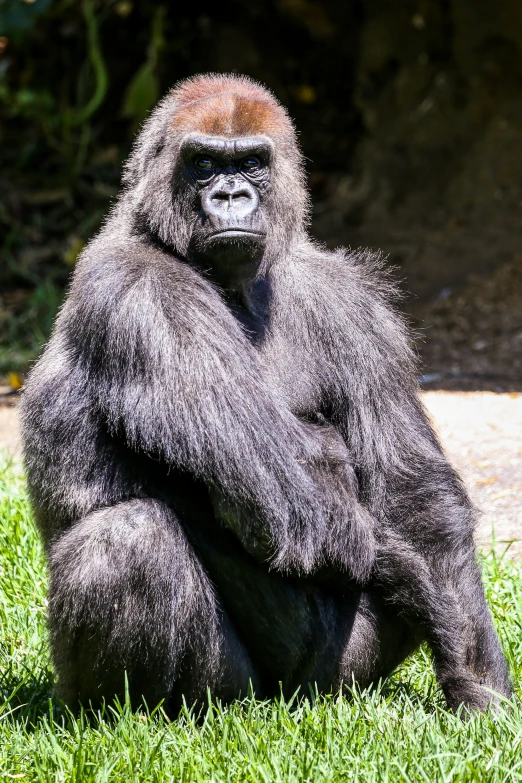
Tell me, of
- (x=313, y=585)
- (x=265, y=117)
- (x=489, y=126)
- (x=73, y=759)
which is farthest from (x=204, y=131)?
(x=489, y=126)

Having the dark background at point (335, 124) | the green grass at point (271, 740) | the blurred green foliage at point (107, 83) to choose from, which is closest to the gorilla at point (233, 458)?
the green grass at point (271, 740)

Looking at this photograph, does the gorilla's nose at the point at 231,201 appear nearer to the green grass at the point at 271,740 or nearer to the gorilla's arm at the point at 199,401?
the gorilla's arm at the point at 199,401

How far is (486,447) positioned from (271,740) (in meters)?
3.37

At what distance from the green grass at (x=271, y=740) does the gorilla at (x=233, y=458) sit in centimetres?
15

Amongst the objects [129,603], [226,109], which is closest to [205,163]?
[226,109]

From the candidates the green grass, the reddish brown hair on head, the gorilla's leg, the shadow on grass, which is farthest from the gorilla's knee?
the reddish brown hair on head

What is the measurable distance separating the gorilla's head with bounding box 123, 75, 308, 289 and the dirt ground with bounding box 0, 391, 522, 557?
1789 mm

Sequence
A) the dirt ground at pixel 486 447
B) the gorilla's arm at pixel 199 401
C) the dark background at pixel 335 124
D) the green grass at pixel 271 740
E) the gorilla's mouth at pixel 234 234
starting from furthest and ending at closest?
1. the dark background at pixel 335 124
2. the dirt ground at pixel 486 447
3. the gorilla's mouth at pixel 234 234
4. the gorilla's arm at pixel 199 401
5. the green grass at pixel 271 740

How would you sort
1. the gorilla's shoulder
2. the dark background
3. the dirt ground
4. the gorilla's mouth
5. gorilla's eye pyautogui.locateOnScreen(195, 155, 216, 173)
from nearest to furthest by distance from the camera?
1. the gorilla's mouth
2. gorilla's eye pyautogui.locateOnScreen(195, 155, 216, 173)
3. the gorilla's shoulder
4. the dirt ground
5. the dark background

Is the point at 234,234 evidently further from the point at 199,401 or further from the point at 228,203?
the point at 199,401

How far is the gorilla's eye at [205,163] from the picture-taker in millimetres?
3847

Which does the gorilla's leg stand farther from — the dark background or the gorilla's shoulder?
the dark background

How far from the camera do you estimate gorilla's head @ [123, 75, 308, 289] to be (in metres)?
3.76

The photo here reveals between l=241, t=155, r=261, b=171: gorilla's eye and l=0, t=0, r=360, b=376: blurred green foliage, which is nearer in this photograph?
l=241, t=155, r=261, b=171: gorilla's eye
